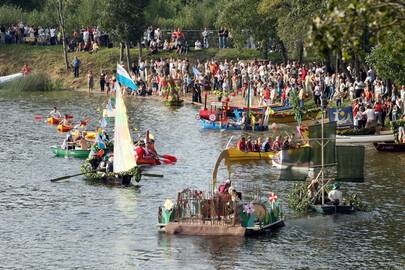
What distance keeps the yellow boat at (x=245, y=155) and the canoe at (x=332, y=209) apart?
1302 centimetres

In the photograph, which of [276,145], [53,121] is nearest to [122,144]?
[276,145]

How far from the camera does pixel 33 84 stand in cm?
9850

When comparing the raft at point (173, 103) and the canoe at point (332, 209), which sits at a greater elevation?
the raft at point (173, 103)

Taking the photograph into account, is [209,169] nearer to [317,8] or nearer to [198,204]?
[198,204]

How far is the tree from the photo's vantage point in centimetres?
9525

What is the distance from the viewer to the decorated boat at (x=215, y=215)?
40938 millimetres

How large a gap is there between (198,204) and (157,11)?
7374 centimetres

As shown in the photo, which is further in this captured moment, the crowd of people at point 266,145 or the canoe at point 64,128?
the canoe at point 64,128

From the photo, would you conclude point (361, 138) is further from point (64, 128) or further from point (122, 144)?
point (64, 128)

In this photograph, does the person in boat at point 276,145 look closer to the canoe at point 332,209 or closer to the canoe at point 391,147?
the canoe at point 391,147

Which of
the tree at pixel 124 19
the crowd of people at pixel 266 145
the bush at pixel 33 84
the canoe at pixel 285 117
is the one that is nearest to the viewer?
the crowd of people at pixel 266 145

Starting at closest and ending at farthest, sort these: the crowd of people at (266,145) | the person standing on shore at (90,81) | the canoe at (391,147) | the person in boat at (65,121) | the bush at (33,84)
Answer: the crowd of people at (266,145)
the canoe at (391,147)
the person in boat at (65,121)
the person standing on shore at (90,81)
the bush at (33,84)

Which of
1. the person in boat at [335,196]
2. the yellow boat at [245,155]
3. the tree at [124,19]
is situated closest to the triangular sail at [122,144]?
the yellow boat at [245,155]

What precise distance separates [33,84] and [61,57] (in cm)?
646
